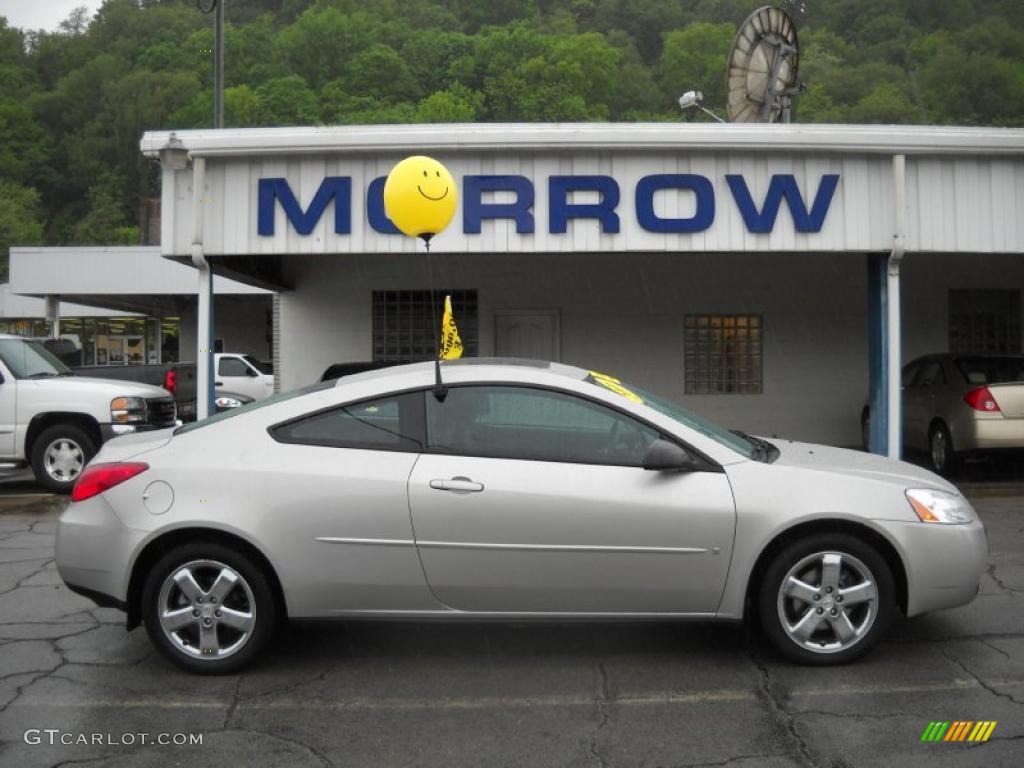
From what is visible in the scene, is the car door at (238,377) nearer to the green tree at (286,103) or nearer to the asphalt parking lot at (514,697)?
the asphalt parking lot at (514,697)

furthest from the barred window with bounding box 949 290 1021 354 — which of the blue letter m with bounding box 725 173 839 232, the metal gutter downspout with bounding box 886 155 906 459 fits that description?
the blue letter m with bounding box 725 173 839 232

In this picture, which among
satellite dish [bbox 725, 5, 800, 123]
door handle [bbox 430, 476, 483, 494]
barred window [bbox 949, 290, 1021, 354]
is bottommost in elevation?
door handle [bbox 430, 476, 483, 494]

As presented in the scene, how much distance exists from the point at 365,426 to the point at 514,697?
1434 millimetres

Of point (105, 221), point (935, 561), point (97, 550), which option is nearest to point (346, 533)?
point (97, 550)

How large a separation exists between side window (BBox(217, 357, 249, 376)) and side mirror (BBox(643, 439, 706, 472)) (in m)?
19.0

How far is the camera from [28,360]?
11.0 m

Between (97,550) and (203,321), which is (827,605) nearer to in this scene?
(97,550)

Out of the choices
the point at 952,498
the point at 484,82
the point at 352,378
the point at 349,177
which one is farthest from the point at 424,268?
the point at 484,82

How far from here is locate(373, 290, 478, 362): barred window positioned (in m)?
14.9

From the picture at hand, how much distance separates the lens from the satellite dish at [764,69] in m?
15.3

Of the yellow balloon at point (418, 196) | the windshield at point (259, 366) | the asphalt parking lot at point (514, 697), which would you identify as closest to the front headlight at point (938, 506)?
the asphalt parking lot at point (514, 697)

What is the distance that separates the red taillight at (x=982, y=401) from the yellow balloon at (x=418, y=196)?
661 centimetres

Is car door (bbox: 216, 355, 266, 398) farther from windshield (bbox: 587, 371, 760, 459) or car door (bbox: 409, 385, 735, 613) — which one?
car door (bbox: 409, 385, 735, 613)

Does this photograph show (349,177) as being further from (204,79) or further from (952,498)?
(204,79)
